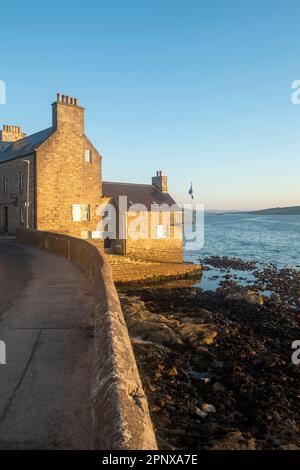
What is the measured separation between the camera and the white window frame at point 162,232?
36.1m

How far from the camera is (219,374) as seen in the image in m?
10.1

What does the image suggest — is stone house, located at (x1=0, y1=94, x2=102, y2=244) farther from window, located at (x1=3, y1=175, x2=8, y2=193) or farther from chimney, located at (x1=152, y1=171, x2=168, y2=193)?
chimney, located at (x1=152, y1=171, x2=168, y2=193)

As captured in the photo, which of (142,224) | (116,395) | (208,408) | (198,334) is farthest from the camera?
(142,224)

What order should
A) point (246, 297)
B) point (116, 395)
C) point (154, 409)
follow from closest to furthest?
1. point (116, 395)
2. point (154, 409)
3. point (246, 297)

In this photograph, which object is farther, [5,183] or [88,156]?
[5,183]

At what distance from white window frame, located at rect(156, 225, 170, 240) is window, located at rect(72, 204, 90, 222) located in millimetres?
8025

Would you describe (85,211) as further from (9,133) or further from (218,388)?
(218,388)

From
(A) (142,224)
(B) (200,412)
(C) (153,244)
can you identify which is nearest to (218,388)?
(B) (200,412)

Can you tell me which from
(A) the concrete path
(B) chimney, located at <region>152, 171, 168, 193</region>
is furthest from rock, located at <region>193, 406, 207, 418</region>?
(B) chimney, located at <region>152, 171, 168, 193</region>

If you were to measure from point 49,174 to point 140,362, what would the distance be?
21.8m

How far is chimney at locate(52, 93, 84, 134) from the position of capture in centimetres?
2886

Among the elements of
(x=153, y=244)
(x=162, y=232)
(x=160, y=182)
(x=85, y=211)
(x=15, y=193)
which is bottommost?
(x=153, y=244)

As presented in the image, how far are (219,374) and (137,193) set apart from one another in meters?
30.0

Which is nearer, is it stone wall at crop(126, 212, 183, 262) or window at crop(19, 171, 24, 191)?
window at crop(19, 171, 24, 191)
